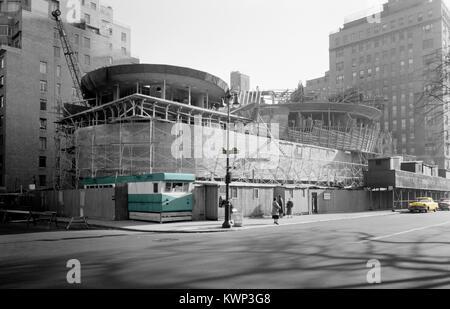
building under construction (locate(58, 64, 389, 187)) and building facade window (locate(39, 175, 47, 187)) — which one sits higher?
building under construction (locate(58, 64, 389, 187))

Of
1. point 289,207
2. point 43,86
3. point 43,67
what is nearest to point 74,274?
point 289,207

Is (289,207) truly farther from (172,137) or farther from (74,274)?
(74,274)

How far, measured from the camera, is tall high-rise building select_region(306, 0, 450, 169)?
92.4m

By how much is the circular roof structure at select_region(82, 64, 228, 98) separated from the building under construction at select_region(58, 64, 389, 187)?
0.09 m

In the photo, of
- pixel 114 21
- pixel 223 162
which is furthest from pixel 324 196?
pixel 114 21

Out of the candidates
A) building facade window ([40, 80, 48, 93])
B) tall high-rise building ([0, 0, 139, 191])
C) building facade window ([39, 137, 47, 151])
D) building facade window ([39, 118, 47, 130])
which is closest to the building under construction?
tall high-rise building ([0, 0, 139, 191])

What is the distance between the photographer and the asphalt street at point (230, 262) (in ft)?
26.0

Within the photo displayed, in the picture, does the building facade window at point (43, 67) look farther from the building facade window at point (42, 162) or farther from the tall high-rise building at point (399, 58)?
the tall high-rise building at point (399, 58)

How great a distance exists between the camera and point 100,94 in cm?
3900

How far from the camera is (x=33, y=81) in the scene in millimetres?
52031

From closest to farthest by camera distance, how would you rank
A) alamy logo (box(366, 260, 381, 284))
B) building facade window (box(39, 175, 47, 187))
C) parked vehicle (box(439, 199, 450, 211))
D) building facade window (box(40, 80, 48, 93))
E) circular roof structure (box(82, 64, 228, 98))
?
alamy logo (box(366, 260, 381, 284))
circular roof structure (box(82, 64, 228, 98))
parked vehicle (box(439, 199, 450, 211))
building facade window (box(39, 175, 47, 187))
building facade window (box(40, 80, 48, 93))

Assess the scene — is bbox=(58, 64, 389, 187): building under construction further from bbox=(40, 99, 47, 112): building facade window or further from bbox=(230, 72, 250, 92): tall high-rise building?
bbox=(230, 72, 250, 92): tall high-rise building

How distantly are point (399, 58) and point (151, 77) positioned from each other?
82.6 metres
